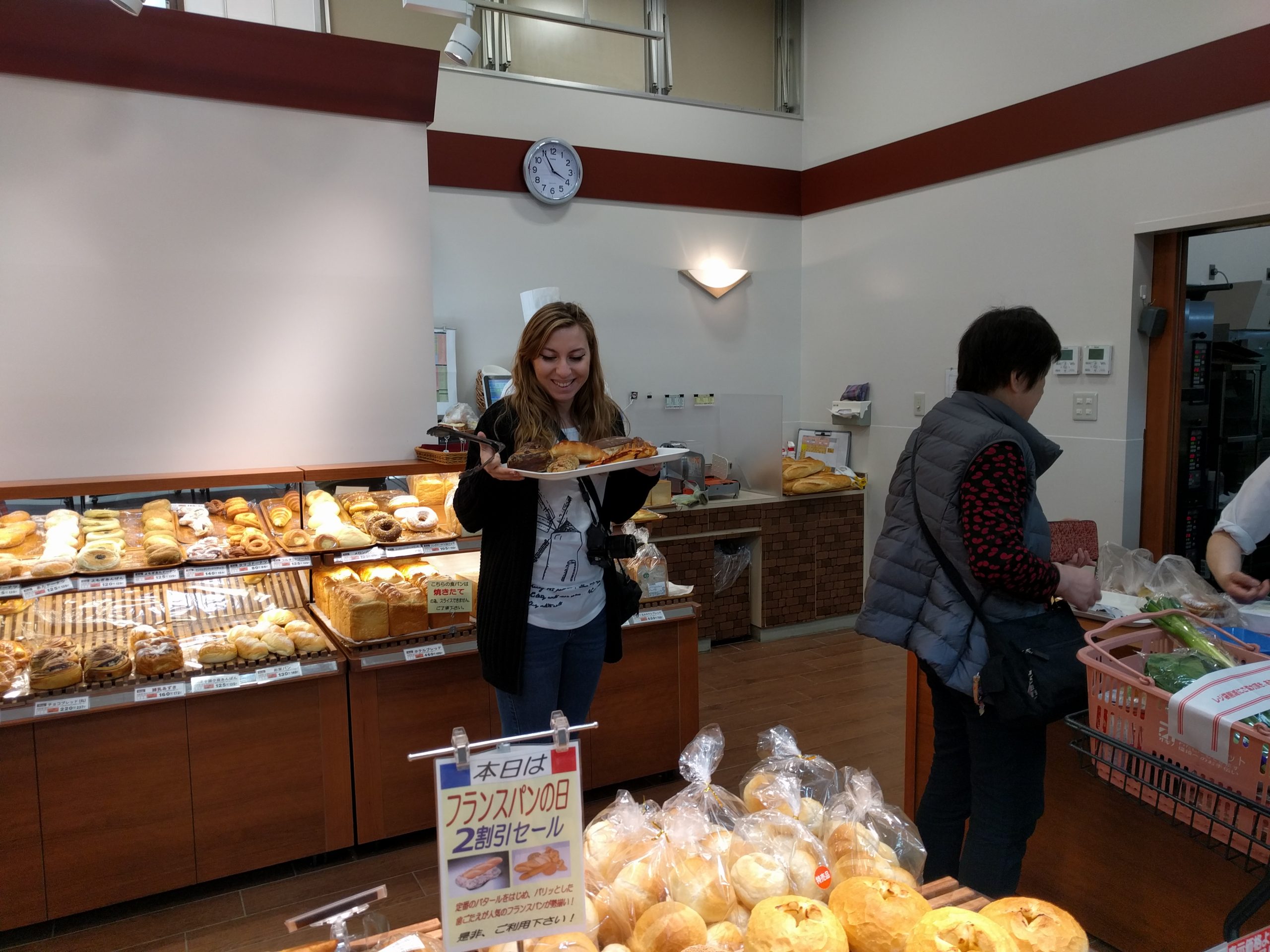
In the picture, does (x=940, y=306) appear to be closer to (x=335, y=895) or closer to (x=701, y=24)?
(x=701, y=24)

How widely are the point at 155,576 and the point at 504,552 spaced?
1.22 metres

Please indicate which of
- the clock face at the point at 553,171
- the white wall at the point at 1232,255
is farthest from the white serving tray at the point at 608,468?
the clock face at the point at 553,171

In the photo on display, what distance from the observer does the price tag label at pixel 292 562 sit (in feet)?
9.66

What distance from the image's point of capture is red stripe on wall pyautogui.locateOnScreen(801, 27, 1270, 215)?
3980 millimetres

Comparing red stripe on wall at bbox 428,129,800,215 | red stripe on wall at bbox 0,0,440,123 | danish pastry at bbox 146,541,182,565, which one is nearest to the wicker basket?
danish pastry at bbox 146,541,182,565

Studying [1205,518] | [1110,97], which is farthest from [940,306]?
[1205,518]

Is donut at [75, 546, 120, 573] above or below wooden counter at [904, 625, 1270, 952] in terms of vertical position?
above

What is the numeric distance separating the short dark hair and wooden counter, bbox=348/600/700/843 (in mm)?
1846

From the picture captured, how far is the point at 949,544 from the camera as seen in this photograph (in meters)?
2.03

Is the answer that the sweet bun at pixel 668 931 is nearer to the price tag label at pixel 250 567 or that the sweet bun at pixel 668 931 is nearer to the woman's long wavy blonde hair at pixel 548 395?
the woman's long wavy blonde hair at pixel 548 395

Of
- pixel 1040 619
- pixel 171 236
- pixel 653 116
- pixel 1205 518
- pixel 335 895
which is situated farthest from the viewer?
pixel 653 116

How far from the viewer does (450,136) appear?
18.1 feet

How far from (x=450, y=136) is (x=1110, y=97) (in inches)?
146

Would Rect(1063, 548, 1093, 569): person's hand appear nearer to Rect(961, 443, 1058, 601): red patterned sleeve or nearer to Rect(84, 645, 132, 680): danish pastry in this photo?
Rect(961, 443, 1058, 601): red patterned sleeve
